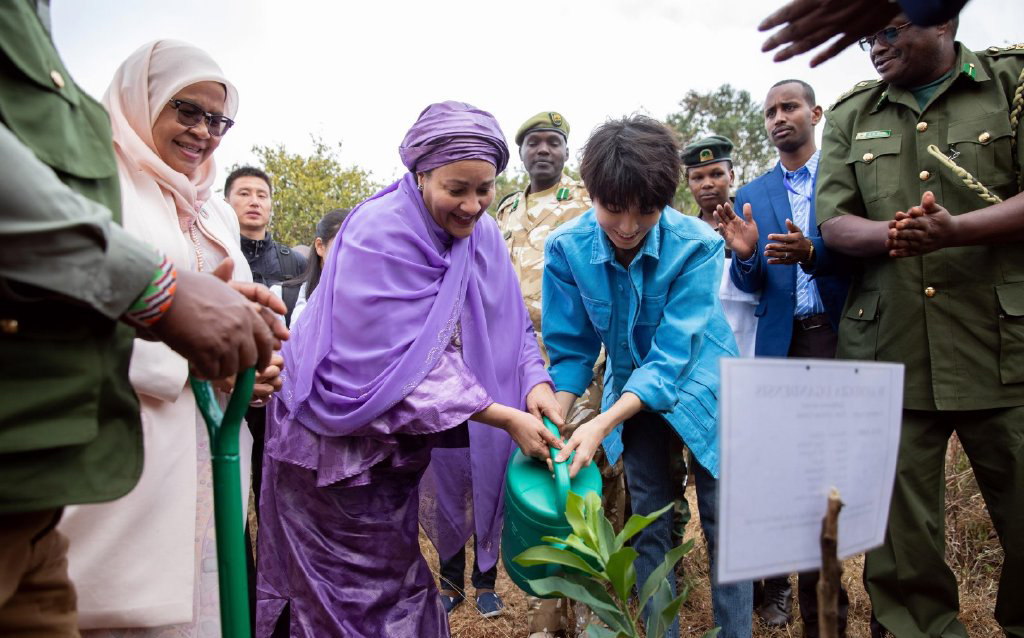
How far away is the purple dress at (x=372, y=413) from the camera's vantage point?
199cm

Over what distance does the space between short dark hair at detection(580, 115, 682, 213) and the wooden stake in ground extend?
1.33 meters

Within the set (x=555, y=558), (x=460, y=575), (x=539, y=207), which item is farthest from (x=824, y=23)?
(x=460, y=575)

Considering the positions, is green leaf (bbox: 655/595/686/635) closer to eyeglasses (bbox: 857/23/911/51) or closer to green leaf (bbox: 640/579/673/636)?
green leaf (bbox: 640/579/673/636)

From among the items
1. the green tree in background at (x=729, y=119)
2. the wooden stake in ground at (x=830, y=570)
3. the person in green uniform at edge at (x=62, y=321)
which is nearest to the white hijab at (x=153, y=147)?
the person in green uniform at edge at (x=62, y=321)

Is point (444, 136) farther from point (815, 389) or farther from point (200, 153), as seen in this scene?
point (815, 389)

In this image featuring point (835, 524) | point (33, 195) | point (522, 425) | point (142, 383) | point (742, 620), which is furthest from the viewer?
point (742, 620)

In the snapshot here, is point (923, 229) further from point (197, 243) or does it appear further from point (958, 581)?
point (197, 243)

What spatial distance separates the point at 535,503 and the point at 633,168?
1027 millimetres

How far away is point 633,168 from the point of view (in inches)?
85.4

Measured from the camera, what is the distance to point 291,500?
2131 millimetres

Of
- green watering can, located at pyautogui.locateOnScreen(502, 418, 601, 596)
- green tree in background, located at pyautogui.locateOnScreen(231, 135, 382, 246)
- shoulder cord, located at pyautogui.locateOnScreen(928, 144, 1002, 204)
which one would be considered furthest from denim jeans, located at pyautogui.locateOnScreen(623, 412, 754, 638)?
green tree in background, located at pyautogui.locateOnScreen(231, 135, 382, 246)

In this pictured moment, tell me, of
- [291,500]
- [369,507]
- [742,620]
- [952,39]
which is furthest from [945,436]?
[291,500]

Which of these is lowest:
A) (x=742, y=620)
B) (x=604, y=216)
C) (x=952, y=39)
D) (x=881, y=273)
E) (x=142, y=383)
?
(x=742, y=620)

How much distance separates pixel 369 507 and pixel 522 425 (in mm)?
522
